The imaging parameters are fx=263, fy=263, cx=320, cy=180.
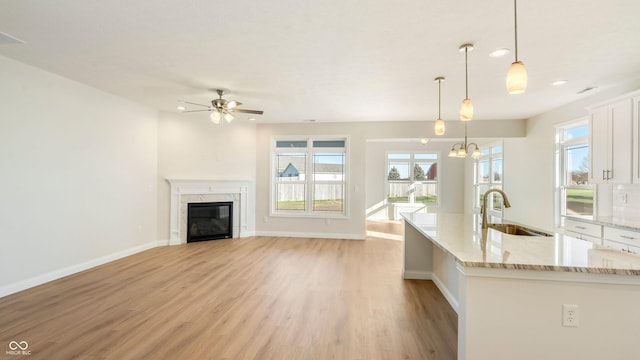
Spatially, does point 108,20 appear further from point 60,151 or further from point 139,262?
point 139,262

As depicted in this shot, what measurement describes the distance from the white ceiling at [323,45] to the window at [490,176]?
307cm

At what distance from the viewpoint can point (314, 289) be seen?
3250 mm

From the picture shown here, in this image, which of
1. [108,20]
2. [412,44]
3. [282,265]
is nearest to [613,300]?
[412,44]

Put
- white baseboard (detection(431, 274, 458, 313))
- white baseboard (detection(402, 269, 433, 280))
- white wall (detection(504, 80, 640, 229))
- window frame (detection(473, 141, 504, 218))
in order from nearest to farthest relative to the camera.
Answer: white baseboard (detection(431, 274, 458, 313)) → white baseboard (detection(402, 269, 433, 280)) → white wall (detection(504, 80, 640, 229)) → window frame (detection(473, 141, 504, 218))

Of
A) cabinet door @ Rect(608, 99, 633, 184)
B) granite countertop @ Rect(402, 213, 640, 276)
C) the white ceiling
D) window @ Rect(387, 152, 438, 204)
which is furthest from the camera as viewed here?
window @ Rect(387, 152, 438, 204)

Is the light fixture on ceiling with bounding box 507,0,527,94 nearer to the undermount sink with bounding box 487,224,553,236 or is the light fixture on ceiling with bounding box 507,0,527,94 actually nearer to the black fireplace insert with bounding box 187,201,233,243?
the undermount sink with bounding box 487,224,553,236

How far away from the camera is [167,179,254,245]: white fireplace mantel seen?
5375mm

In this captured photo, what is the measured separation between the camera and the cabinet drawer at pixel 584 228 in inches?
133

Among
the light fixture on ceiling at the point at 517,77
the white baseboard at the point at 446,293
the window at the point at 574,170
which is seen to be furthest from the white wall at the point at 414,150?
the light fixture on ceiling at the point at 517,77

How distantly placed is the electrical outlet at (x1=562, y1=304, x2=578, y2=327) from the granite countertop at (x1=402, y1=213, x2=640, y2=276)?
0.23 metres

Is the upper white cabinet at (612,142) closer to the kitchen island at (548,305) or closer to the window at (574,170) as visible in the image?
the window at (574,170)

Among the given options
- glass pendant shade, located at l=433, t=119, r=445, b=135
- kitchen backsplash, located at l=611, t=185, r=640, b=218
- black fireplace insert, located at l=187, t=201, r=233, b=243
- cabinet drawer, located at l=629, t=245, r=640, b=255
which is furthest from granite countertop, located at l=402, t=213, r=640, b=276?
black fireplace insert, located at l=187, t=201, r=233, b=243

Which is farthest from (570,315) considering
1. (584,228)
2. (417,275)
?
(584,228)

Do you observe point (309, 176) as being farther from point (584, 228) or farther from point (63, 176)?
point (584, 228)
